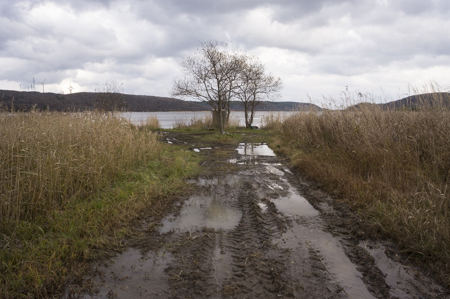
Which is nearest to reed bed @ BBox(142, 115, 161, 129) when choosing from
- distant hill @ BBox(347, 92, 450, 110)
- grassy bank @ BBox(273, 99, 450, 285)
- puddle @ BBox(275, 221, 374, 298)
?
grassy bank @ BBox(273, 99, 450, 285)

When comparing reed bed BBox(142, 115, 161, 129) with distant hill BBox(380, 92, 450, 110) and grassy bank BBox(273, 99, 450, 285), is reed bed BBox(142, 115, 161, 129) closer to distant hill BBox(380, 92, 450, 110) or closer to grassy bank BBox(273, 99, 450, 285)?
grassy bank BBox(273, 99, 450, 285)

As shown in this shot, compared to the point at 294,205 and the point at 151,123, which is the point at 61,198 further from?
the point at 151,123

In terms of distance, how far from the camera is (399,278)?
308 cm

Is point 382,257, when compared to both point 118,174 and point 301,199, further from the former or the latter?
point 118,174

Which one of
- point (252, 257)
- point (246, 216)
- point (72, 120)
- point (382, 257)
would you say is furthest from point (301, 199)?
point (72, 120)

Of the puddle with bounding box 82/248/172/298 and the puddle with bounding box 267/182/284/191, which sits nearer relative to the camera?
the puddle with bounding box 82/248/172/298

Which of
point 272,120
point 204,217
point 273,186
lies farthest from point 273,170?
point 272,120

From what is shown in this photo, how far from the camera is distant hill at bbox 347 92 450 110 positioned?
6.88 meters

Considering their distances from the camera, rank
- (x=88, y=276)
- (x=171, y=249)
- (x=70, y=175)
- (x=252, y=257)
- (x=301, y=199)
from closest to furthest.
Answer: (x=88, y=276) < (x=252, y=257) < (x=171, y=249) < (x=70, y=175) < (x=301, y=199)

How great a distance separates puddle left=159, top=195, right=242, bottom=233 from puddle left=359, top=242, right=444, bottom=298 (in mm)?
1965

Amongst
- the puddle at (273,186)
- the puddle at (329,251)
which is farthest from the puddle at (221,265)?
the puddle at (273,186)

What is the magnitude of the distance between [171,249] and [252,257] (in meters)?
1.02

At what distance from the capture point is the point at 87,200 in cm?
512

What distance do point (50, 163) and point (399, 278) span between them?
508 centimetres
